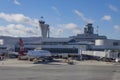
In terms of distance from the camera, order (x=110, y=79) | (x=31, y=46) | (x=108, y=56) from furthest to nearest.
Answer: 1. (x=31, y=46)
2. (x=108, y=56)
3. (x=110, y=79)

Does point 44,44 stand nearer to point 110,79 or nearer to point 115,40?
point 115,40

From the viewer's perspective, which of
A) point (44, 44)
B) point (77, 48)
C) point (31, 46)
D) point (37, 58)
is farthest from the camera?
point (44, 44)

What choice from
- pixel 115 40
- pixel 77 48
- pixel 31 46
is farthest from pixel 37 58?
pixel 115 40

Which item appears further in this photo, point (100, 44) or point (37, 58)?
point (100, 44)

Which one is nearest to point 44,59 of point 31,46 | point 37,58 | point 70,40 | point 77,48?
point 37,58

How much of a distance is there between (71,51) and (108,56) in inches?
2171

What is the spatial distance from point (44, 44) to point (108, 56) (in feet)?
270

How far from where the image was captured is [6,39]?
19612cm

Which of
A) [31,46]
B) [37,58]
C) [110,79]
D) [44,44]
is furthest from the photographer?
[44,44]

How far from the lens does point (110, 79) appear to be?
39.7 meters

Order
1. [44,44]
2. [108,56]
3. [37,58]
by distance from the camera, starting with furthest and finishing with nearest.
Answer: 1. [44,44]
2. [108,56]
3. [37,58]

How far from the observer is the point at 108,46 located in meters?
167

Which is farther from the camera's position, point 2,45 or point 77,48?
point 2,45

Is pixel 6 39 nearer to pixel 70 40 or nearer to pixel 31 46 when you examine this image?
pixel 31 46
